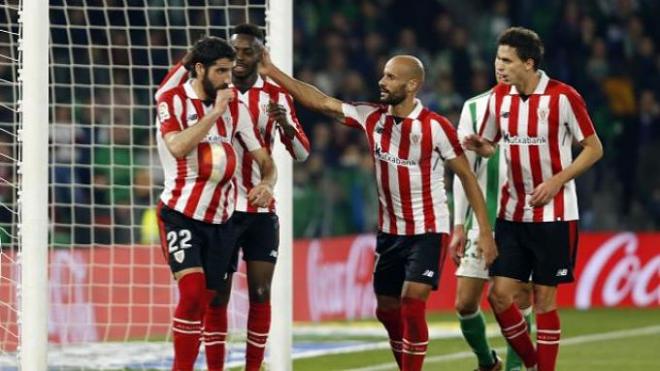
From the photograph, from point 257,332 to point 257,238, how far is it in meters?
0.53

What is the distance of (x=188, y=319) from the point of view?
8516mm

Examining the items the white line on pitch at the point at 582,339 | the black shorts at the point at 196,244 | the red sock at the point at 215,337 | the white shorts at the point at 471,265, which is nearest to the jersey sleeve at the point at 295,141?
the black shorts at the point at 196,244

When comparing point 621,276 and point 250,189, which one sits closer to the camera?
point 250,189

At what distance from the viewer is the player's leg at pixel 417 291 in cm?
905

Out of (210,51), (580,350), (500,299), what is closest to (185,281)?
(210,51)

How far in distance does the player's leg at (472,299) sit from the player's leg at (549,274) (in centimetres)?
71

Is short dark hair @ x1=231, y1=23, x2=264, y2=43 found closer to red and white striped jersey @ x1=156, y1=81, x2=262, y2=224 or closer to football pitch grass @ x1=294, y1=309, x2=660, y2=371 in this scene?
red and white striped jersey @ x1=156, y1=81, x2=262, y2=224

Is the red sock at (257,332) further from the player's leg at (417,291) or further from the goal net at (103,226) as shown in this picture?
the goal net at (103,226)

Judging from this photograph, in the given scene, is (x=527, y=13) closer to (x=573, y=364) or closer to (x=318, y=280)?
(x=318, y=280)

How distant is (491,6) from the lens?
20953 mm

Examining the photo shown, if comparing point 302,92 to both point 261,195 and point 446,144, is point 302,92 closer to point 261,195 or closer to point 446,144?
point 261,195

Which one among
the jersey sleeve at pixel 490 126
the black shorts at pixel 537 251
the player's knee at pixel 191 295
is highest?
the jersey sleeve at pixel 490 126

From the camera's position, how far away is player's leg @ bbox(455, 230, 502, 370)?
998 cm

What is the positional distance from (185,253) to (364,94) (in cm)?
1058
